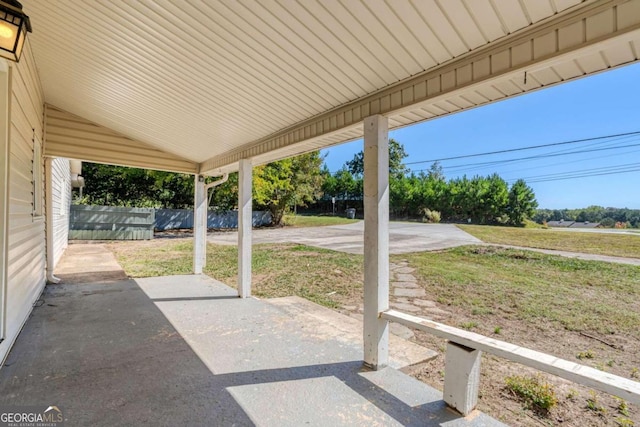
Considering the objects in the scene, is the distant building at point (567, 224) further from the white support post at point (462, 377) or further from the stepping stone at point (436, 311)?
the white support post at point (462, 377)

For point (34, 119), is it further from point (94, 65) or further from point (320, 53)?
point (320, 53)

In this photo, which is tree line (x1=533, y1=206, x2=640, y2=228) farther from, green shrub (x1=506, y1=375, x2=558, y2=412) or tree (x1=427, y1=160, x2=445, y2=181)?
green shrub (x1=506, y1=375, x2=558, y2=412)

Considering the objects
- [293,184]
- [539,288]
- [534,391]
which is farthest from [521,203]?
[534,391]

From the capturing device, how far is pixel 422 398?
220 centimetres

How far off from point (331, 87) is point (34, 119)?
3.93m

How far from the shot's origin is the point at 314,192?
69.6 ft

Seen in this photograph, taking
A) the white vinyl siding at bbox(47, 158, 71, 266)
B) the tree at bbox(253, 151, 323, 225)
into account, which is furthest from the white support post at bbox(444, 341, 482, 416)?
the tree at bbox(253, 151, 323, 225)

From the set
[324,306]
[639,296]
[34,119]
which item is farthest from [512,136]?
[34,119]

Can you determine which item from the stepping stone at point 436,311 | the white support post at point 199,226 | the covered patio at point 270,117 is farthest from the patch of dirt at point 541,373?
the white support post at point 199,226

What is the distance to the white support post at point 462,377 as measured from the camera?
6.59ft

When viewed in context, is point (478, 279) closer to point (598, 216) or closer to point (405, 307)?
point (405, 307)

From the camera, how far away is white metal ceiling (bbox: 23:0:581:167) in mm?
1661

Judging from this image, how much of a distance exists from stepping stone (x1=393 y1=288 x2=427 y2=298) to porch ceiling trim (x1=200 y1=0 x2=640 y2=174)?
308 centimetres
